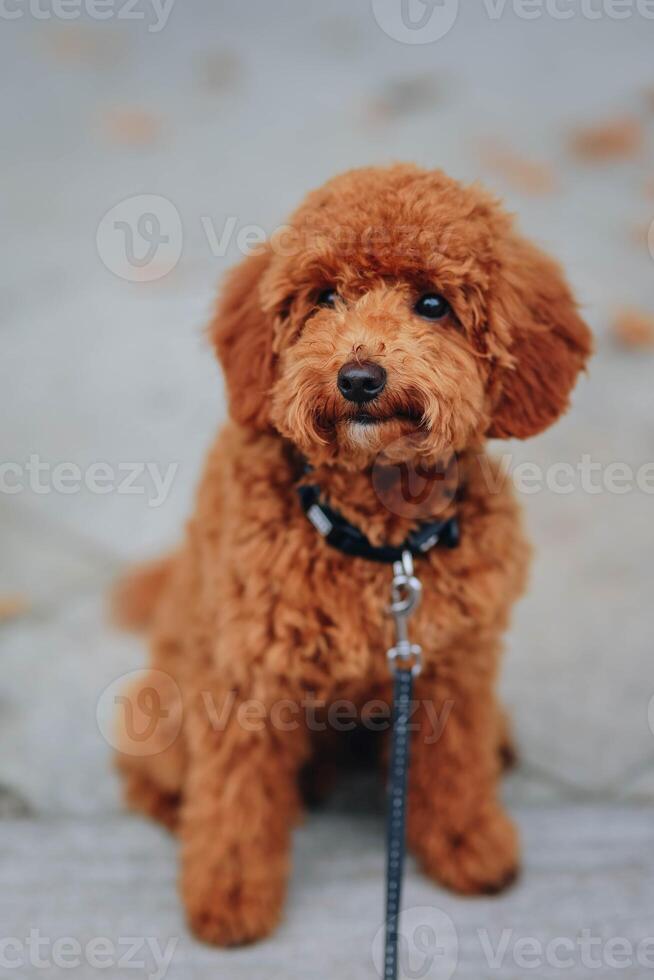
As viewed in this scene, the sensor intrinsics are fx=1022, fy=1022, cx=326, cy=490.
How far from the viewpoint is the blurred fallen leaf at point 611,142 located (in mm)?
5203

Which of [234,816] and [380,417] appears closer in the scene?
[380,417]

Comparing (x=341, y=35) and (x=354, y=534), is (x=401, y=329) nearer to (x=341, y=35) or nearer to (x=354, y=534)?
(x=354, y=534)

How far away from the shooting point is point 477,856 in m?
2.21

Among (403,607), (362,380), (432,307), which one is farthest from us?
(403,607)

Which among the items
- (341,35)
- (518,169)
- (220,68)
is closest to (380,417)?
(518,169)

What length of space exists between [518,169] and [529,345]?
11.5ft

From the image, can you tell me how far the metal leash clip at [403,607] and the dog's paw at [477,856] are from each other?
1.78 feet

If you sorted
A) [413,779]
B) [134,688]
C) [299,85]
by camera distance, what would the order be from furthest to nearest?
[299,85], [134,688], [413,779]

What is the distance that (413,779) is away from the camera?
2.28m

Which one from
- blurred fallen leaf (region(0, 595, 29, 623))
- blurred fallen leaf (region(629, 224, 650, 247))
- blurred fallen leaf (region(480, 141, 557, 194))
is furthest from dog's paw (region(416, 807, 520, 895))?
blurred fallen leaf (region(480, 141, 557, 194))

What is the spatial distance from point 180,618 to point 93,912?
65cm

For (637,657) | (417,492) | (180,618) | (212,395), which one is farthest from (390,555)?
(212,395)

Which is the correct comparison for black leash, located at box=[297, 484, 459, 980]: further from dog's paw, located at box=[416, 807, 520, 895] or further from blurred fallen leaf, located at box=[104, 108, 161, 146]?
blurred fallen leaf, located at box=[104, 108, 161, 146]

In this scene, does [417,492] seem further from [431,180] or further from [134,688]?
[134,688]
